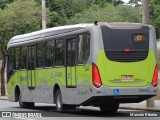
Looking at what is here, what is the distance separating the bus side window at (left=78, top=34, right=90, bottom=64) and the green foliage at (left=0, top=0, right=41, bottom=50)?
73.2 feet

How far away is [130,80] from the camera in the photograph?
20688 millimetres

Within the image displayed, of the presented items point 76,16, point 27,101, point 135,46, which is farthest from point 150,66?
point 76,16

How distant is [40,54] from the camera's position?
24.9 m

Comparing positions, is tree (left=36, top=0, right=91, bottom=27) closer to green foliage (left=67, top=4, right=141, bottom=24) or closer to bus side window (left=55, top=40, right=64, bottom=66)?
green foliage (left=67, top=4, right=141, bottom=24)

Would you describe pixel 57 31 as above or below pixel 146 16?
below

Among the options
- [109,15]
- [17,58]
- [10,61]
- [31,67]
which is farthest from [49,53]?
[109,15]

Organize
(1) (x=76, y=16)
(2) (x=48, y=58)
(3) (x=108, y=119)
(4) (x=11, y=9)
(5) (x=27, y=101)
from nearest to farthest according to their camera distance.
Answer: (3) (x=108, y=119) < (2) (x=48, y=58) < (5) (x=27, y=101) < (4) (x=11, y=9) < (1) (x=76, y=16)

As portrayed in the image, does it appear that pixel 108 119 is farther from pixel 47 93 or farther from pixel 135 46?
pixel 47 93

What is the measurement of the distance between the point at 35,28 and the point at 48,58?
1051 inches

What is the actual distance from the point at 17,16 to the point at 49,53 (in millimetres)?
20010

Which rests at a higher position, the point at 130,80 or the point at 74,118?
the point at 130,80

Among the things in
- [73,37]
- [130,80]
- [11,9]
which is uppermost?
[11,9]

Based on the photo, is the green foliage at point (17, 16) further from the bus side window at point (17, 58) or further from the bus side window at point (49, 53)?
the bus side window at point (49, 53)

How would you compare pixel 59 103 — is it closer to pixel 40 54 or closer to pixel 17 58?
pixel 40 54
